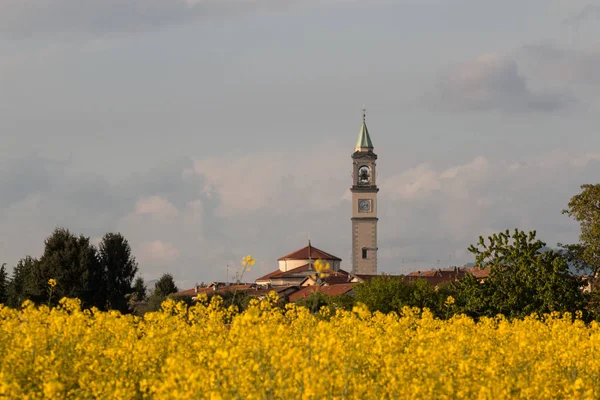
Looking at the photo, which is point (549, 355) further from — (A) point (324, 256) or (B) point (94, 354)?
(A) point (324, 256)

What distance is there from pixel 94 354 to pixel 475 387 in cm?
639

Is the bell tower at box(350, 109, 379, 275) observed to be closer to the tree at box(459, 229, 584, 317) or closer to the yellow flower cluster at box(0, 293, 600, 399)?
the tree at box(459, 229, 584, 317)

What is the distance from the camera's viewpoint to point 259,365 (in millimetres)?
13141

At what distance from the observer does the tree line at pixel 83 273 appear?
6325cm

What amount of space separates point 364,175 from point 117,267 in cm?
11006

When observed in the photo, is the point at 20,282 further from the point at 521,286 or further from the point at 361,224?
the point at 361,224

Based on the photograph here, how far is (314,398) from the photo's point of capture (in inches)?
461

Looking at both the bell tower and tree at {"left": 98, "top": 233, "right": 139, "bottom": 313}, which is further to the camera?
the bell tower

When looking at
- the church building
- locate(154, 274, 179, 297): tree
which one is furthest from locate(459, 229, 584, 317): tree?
the church building

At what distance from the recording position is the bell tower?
547 feet

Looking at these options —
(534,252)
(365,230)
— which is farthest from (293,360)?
(365,230)

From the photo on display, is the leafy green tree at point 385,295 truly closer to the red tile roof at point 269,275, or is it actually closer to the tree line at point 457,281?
the tree line at point 457,281

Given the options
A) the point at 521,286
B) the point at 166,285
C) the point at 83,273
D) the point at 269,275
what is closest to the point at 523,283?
the point at 521,286

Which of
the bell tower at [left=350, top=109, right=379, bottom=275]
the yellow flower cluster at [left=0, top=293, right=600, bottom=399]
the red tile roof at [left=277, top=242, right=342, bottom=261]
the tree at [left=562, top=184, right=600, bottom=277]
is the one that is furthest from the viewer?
the bell tower at [left=350, top=109, right=379, bottom=275]
